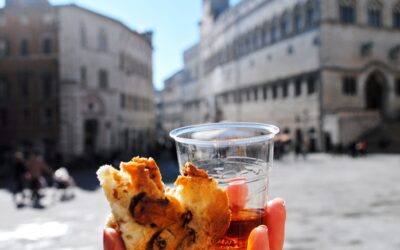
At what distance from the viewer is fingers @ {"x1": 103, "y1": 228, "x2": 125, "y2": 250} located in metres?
1.95

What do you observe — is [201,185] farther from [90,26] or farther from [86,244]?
[90,26]

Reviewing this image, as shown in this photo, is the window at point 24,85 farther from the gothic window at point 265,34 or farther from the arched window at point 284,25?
the arched window at point 284,25

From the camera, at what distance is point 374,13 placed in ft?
128

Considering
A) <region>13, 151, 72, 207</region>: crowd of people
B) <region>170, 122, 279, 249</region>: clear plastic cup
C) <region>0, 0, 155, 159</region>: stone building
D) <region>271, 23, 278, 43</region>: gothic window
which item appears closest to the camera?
<region>170, 122, 279, 249</region>: clear plastic cup

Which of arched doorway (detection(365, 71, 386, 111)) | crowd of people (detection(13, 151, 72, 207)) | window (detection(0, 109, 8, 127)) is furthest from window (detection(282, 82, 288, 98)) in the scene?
crowd of people (detection(13, 151, 72, 207))

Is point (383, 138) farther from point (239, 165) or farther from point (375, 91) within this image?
point (239, 165)

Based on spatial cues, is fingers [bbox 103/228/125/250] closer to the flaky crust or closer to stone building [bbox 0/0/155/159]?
the flaky crust

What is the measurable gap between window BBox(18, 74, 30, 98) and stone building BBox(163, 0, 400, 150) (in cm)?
2532

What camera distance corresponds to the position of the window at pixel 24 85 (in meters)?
34.9

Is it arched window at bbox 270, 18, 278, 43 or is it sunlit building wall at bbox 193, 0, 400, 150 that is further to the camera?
arched window at bbox 270, 18, 278, 43

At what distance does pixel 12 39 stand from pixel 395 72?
36461 mm

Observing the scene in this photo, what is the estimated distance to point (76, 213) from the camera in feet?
41.8

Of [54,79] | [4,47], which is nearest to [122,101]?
[54,79]

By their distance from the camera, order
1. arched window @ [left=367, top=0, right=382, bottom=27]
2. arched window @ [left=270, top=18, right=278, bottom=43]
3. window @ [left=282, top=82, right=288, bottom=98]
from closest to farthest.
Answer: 1. arched window @ [left=367, top=0, right=382, bottom=27]
2. window @ [left=282, top=82, right=288, bottom=98]
3. arched window @ [left=270, top=18, right=278, bottom=43]
